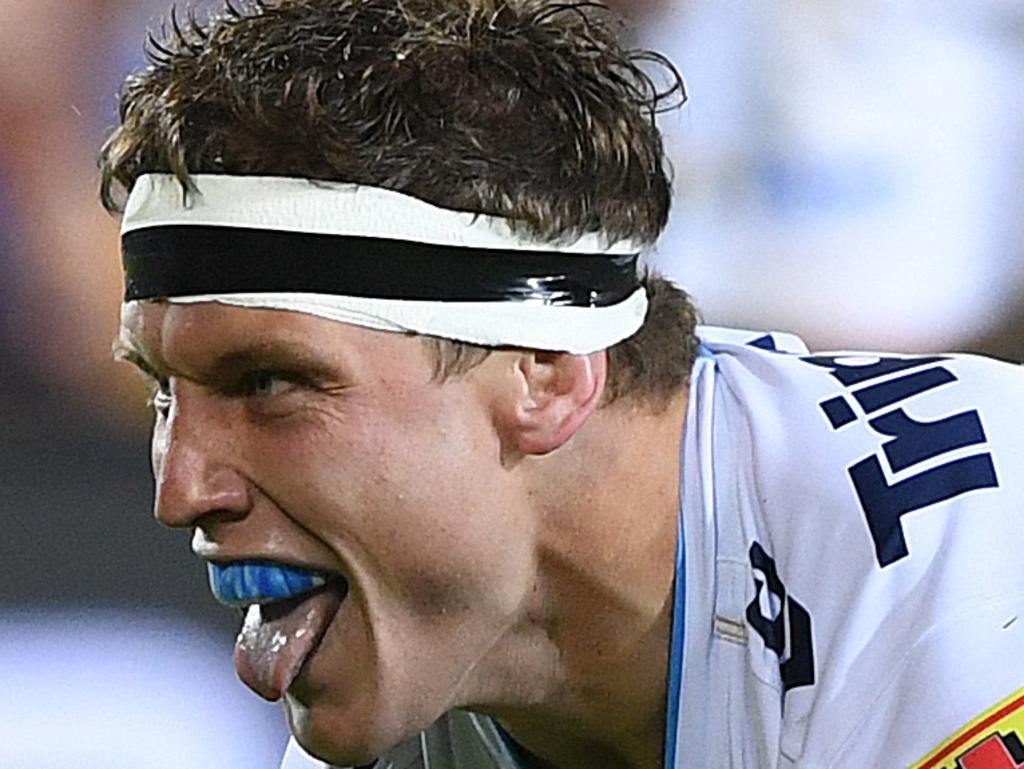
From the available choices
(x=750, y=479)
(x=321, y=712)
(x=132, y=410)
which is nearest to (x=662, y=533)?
(x=750, y=479)

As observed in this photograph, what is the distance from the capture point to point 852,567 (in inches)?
38.3

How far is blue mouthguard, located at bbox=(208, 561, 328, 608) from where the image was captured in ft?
3.18

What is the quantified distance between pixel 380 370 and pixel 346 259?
56mm

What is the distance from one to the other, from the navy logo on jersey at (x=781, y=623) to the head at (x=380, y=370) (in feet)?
0.38

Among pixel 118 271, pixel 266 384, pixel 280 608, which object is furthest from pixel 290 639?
pixel 118 271

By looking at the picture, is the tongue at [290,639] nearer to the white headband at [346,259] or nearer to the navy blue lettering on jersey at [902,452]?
the white headband at [346,259]

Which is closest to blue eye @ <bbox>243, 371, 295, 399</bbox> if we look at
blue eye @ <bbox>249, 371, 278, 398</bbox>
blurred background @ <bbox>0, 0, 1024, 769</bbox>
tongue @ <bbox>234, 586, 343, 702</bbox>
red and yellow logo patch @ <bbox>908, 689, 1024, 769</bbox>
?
blue eye @ <bbox>249, 371, 278, 398</bbox>

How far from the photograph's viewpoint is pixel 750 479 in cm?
104

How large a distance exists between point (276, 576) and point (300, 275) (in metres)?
0.15

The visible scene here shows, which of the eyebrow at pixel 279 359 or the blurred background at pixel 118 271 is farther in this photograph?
the blurred background at pixel 118 271

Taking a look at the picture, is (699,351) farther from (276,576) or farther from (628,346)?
(276,576)

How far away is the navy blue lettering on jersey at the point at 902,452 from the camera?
3.20 ft

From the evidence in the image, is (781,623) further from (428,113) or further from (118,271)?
(118,271)

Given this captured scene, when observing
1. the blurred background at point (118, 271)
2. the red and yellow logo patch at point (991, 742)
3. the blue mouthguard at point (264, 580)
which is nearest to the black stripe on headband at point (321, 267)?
the blue mouthguard at point (264, 580)
